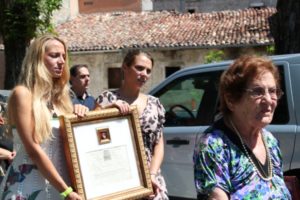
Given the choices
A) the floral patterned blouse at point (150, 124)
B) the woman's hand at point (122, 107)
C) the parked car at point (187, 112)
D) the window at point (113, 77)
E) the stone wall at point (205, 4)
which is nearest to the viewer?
the woman's hand at point (122, 107)

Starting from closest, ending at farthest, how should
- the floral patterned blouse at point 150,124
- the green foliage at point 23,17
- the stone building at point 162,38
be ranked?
the floral patterned blouse at point 150,124 < the green foliage at point 23,17 < the stone building at point 162,38

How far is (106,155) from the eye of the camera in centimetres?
355

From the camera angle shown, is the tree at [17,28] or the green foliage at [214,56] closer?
the tree at [17,28]

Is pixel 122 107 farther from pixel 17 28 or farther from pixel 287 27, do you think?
pixel 17 28

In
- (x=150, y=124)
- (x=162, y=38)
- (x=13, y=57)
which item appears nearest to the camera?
(x=150, y=124)

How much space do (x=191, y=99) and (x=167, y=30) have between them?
23979 millimetres

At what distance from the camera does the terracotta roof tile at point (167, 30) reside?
28.2m

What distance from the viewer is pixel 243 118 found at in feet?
8.84

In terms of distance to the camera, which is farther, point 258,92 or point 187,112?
point 187,112

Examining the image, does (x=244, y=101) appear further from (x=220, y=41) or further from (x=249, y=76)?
(x=220, y=41)

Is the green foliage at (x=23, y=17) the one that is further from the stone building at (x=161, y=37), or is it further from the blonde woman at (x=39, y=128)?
the stone building at (x=161, y=37)

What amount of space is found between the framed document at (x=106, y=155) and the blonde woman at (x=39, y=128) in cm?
8

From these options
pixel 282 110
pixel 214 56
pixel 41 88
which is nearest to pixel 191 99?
pixel 282 110

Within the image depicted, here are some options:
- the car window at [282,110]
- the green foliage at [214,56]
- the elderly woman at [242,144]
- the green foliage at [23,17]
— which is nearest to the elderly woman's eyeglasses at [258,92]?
the elderly woman at [242,144]
